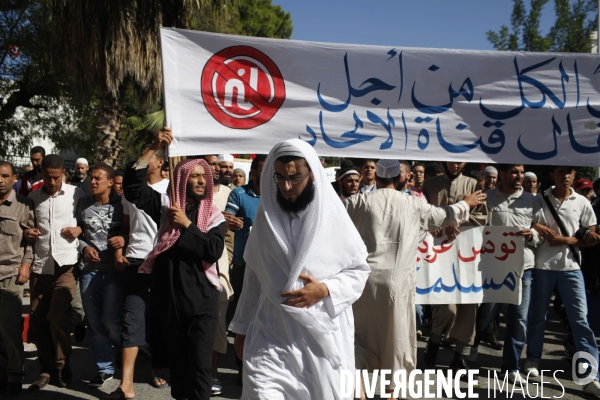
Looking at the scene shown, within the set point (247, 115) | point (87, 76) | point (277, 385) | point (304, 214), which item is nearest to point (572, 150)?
point (247, 115)

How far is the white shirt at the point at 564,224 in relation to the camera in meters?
5.85

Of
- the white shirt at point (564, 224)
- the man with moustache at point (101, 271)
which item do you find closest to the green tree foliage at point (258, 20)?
the man with moustache at point (101, 271)

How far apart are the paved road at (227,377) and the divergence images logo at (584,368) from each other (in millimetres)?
107

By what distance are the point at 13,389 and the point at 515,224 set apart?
4.80m

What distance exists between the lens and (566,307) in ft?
19.2

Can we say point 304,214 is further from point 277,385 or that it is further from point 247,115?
point 247,115

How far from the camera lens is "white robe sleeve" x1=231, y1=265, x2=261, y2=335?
3.51 metres

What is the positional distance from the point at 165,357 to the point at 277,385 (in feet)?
6.45

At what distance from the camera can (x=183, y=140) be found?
493 centimetres

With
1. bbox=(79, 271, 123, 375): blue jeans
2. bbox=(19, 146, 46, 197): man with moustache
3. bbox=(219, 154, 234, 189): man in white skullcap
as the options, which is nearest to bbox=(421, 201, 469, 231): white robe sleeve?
bbox=(79, 271, 123, 375): blue jeans

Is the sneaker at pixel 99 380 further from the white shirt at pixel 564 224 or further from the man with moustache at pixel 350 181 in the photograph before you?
the white shirt at pixel 564 224

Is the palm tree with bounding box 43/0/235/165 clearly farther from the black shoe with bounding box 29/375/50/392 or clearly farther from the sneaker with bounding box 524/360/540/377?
the sneaker with bounding box 524/360/540/377

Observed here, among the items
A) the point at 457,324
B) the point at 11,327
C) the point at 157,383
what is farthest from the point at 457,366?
the point at 11,327

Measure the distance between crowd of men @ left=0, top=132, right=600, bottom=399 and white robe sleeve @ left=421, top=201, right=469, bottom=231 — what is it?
0.5 inches
